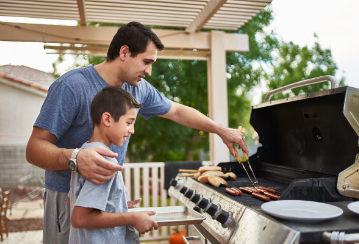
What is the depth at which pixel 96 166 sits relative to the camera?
3.26ft

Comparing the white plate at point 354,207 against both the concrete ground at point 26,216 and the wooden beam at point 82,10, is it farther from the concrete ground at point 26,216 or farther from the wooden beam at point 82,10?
the concrete ground at point 26,216

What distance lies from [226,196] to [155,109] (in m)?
0.75

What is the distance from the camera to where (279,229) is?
3.27 ft

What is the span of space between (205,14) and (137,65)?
2506 millimetres

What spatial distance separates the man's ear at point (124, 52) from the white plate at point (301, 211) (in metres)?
0.96

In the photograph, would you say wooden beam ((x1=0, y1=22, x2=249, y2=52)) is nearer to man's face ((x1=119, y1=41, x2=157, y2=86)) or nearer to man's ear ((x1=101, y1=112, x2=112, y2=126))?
man's face ((x1=119, y1=41, x2=157, y2=86))

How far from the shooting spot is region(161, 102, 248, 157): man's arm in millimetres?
1896

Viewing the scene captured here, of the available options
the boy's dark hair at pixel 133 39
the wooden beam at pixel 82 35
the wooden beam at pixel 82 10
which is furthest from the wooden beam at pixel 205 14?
the boy's dark hair at pixel 133 39

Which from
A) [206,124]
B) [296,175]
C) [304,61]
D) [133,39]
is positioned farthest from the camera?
[304,61]

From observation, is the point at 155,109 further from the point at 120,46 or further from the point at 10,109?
the point at 10,109

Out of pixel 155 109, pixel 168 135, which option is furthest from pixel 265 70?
pixel 155 109

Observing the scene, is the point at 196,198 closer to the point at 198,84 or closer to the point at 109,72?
the point at 109,72

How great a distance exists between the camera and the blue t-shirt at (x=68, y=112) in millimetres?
1250

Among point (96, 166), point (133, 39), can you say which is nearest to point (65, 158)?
point (96, 166)
